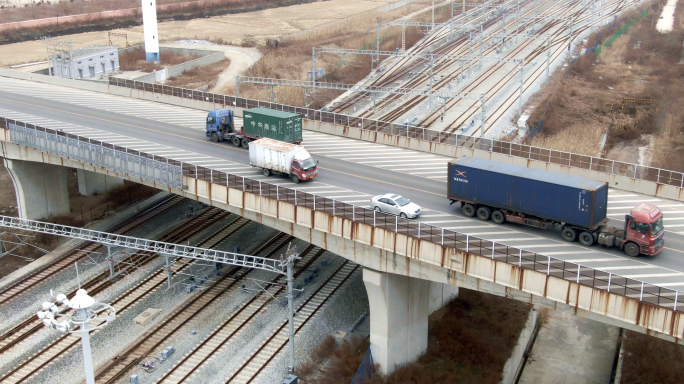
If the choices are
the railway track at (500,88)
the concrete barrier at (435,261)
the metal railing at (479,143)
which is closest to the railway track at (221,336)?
the concrete barrier at (435,261)

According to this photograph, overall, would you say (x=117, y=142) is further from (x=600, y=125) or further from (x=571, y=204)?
Answer: (x=600, y=125)

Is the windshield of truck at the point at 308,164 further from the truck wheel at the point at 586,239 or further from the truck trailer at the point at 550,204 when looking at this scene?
the truck wheel at the point at 586,239

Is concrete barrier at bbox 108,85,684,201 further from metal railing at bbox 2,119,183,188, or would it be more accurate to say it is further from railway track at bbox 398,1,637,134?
metal railing at bbox 2,119,183,188

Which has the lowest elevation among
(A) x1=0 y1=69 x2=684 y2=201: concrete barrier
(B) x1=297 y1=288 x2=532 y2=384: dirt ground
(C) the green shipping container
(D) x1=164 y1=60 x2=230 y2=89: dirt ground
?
(B) x1=297 y1=288 x2=532 y2=384: dirt ground

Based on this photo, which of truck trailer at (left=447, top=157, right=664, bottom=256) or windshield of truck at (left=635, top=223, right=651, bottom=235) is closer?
windshield of truck at (left=635, top=223, right=651, bottom=235)

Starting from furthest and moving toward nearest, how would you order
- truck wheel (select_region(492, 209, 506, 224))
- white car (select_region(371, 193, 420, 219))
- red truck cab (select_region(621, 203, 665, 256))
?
white car (select_region(371, 193, 420, 219)) < truck wheel (select_region(492, 209, 506, 224)) < red truck cab (select_region(621, 203, 665, 256))

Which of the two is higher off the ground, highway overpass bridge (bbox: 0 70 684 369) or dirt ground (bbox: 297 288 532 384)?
highway overpass bridge (bbox: 0 70 684 369)

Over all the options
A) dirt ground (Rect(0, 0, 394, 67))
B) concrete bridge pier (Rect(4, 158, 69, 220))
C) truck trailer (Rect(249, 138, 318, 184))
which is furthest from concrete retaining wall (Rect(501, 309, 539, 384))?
dirt ground (Rect(0, 0, 394, 67))

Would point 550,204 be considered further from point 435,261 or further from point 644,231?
point 435,261

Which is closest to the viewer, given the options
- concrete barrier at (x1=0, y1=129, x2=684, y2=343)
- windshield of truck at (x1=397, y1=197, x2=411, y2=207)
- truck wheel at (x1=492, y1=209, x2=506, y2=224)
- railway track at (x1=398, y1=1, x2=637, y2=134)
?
concrete barrier at (x1=0, y1=129, x2=684, y2=343)
